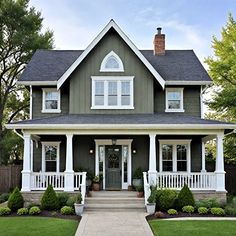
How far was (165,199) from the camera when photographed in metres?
15.5

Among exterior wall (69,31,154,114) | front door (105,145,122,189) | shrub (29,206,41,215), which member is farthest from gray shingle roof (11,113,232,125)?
shrub (29,206,41,215)

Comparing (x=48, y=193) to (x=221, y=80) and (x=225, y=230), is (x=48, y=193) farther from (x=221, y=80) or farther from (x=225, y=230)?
(x=221, y=80)

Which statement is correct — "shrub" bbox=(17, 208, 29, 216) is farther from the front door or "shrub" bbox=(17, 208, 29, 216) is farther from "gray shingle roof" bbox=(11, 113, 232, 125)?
the front door

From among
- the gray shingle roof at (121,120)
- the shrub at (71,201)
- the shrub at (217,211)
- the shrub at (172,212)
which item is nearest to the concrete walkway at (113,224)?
the shrub at (71,201)

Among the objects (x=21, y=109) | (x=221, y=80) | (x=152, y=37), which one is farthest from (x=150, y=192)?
(x=21, y=109)

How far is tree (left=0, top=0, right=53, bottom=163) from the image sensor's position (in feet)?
101

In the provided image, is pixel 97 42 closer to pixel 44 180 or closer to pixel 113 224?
pixel 44 180

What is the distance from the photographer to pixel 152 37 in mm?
24328

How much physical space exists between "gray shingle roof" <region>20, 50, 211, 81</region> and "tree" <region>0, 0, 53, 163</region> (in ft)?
24.5

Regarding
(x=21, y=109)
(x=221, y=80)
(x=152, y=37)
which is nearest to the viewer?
(x=152, y=37)

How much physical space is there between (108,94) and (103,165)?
3781 mm

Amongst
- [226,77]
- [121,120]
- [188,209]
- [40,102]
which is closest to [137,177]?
[121,120]

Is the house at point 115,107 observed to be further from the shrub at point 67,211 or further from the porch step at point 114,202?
the shrub at point 67,211

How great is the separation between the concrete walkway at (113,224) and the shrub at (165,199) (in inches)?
38.0
